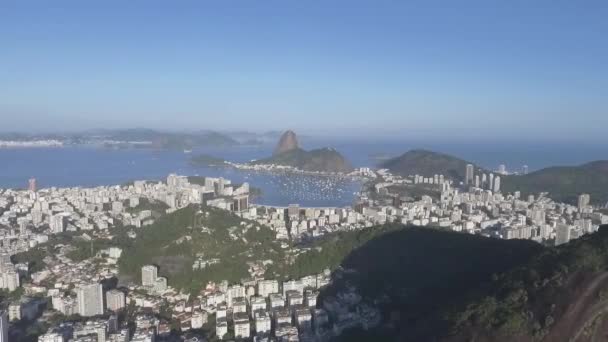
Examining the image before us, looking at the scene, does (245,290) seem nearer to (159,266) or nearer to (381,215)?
(159,266)

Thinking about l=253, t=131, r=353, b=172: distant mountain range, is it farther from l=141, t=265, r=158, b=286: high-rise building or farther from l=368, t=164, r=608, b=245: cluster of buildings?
l=141, t=265, r=158, b=286: high-rise building

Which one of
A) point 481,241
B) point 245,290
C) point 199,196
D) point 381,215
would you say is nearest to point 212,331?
point 245,290

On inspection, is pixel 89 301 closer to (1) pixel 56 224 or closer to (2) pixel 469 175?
(1) pixel 56 224

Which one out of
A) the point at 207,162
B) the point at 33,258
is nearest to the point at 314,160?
the point at 207,162

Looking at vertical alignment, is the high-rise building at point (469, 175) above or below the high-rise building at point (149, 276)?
above

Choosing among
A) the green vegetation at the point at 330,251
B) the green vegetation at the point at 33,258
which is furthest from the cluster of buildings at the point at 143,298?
the green vegetation at the point at 330,251

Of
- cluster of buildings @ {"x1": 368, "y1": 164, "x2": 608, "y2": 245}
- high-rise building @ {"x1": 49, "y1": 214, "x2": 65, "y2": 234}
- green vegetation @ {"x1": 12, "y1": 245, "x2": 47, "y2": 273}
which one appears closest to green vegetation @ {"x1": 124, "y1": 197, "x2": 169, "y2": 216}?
high-rise building @ {"x1": 49, "y1": 214, "x2": 65, "y2": 234}

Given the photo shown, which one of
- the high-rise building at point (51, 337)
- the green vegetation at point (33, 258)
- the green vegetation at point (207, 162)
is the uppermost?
the green vegetation at point (207, 162)

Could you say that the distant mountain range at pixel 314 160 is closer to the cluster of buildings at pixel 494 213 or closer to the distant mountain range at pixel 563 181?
the distant mountain range at pixel 563 181
